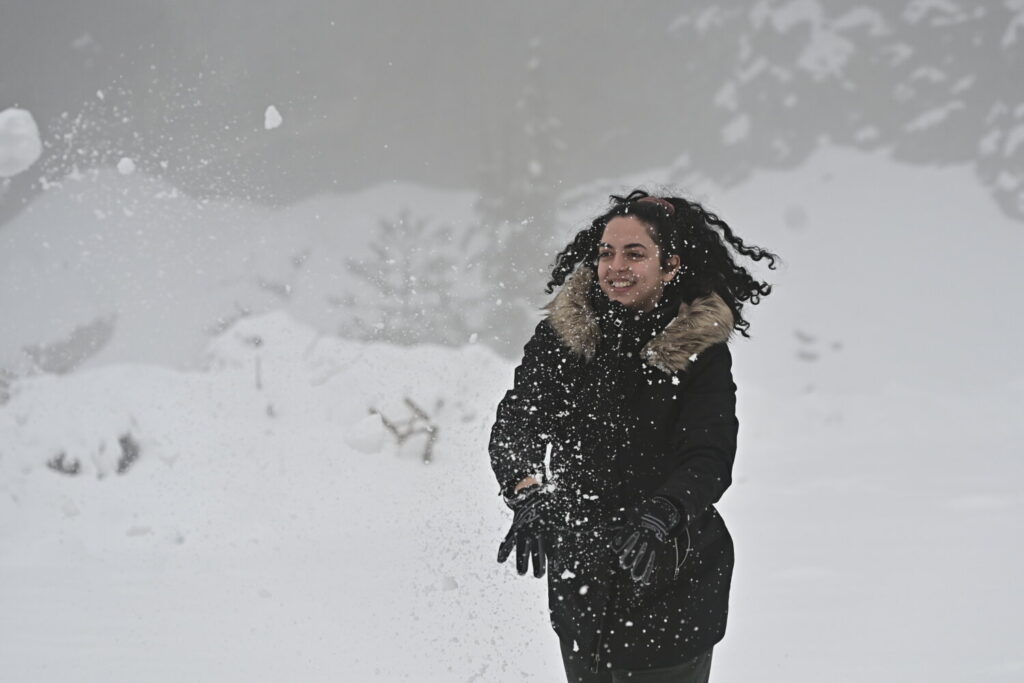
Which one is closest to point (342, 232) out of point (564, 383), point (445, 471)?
point (445, 471)

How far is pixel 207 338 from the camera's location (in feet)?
93.0

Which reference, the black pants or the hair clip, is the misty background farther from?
the hair clip

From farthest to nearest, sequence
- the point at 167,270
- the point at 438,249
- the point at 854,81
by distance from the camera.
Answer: the point at 854,81 < the point at 167,270 < the point at 438,249

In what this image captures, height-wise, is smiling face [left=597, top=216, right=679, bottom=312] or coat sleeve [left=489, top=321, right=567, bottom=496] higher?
smiling face [left=597, top=216, right=679, bottom=312]

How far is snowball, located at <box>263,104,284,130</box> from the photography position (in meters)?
30.0

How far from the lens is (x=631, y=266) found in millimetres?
2451

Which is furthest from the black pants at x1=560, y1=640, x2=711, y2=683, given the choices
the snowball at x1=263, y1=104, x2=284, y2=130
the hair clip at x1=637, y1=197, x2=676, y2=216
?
the snowball at x1=263, y1=104, x2=284, y2=130

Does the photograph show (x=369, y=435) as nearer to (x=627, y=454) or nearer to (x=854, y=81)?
(x=627, y=454)

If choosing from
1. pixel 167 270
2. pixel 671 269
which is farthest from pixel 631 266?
pixel 167 270

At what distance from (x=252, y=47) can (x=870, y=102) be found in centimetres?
1753

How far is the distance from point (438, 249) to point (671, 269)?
25.3 meters

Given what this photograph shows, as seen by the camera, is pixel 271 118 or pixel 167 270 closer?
pixel 167 270

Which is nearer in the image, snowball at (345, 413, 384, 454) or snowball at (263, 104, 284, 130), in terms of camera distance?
snowball at (345, 413, 384, 454)

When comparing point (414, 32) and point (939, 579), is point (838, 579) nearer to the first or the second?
point (939, 579)
